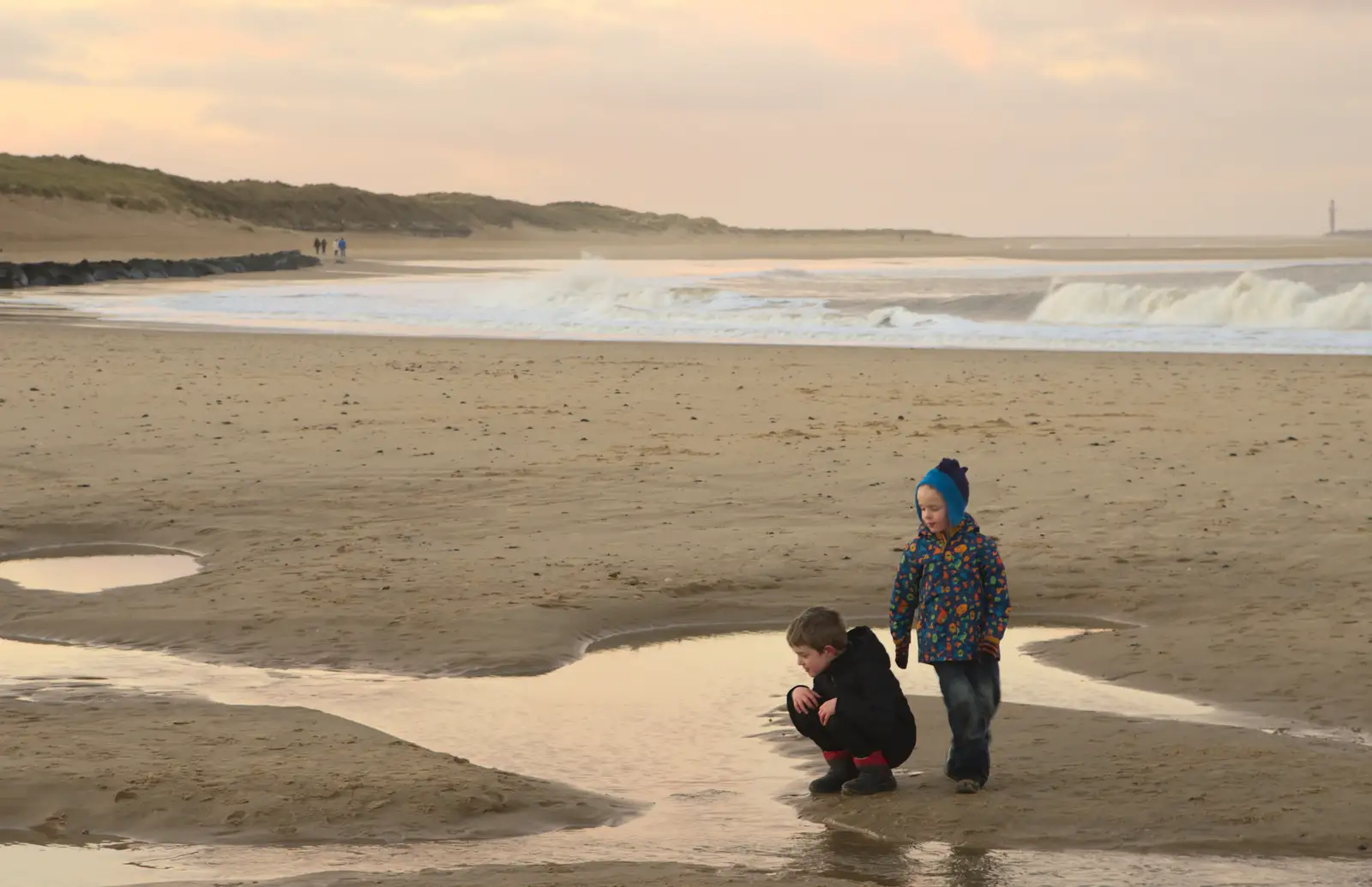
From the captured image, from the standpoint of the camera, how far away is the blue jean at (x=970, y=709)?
19.9 feet

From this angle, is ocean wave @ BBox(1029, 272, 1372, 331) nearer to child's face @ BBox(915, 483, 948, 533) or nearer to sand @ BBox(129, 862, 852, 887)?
child's face @ BBox(915, 483, 948, 533)

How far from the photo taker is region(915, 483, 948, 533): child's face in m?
6.08

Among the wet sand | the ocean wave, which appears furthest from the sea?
the wet sand

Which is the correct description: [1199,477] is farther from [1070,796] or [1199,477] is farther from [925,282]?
[925,282]

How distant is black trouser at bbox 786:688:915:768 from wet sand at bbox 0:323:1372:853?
206 mm

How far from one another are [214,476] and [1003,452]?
6468 mm

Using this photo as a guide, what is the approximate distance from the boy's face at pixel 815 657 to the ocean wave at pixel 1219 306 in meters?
29.3

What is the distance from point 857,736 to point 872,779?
17 centimetres

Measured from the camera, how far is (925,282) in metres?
66.1

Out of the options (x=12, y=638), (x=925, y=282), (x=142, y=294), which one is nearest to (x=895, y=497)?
(x=12, y=638)

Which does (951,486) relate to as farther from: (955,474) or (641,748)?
(641,748)

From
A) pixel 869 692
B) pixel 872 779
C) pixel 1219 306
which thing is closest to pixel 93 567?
pixel 869 692

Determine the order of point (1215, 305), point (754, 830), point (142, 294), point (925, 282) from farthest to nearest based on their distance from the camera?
point (925, 282) → point (142, 294) → point (1215, 305) → point (754, 830)

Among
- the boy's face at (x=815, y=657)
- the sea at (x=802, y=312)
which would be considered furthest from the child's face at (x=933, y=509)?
the sea at (x=802, y=312)
